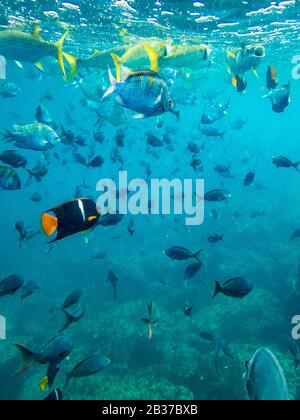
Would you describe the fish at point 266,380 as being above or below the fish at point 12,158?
below

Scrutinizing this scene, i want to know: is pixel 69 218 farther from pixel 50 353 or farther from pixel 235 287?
pixel 235 287

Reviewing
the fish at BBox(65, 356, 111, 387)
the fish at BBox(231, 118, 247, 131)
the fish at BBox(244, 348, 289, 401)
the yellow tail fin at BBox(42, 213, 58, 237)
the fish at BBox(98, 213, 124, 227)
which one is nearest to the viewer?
the yellow tail fin at BBox(42, 213, 58, 237)

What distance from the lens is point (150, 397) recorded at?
8.06 meters

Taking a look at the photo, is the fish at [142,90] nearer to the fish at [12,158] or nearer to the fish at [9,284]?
the fish at [12,158]

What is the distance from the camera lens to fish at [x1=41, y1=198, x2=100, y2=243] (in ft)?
8.54

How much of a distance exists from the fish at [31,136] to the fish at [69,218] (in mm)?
3649

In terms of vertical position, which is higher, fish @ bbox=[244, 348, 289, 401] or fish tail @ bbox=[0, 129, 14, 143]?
fish tail @ bbox=[0, 129, 14, 143]

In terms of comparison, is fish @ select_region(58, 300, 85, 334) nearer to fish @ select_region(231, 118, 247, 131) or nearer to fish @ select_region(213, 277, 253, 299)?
fish @ select_region(213, 277, 253, 299)

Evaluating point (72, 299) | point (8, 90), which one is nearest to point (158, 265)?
point (72, 299)

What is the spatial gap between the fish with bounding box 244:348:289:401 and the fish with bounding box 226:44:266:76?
573cm

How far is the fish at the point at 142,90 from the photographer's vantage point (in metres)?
3.57

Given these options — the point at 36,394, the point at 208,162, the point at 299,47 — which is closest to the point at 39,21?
the point at 36,394

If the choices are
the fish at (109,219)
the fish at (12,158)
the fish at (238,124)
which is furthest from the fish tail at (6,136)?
the fish at (238,124)

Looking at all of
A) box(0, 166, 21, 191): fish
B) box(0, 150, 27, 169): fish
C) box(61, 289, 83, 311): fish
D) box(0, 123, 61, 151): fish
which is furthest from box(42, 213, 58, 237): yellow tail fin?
box(0, 150, 27, 169): fish
